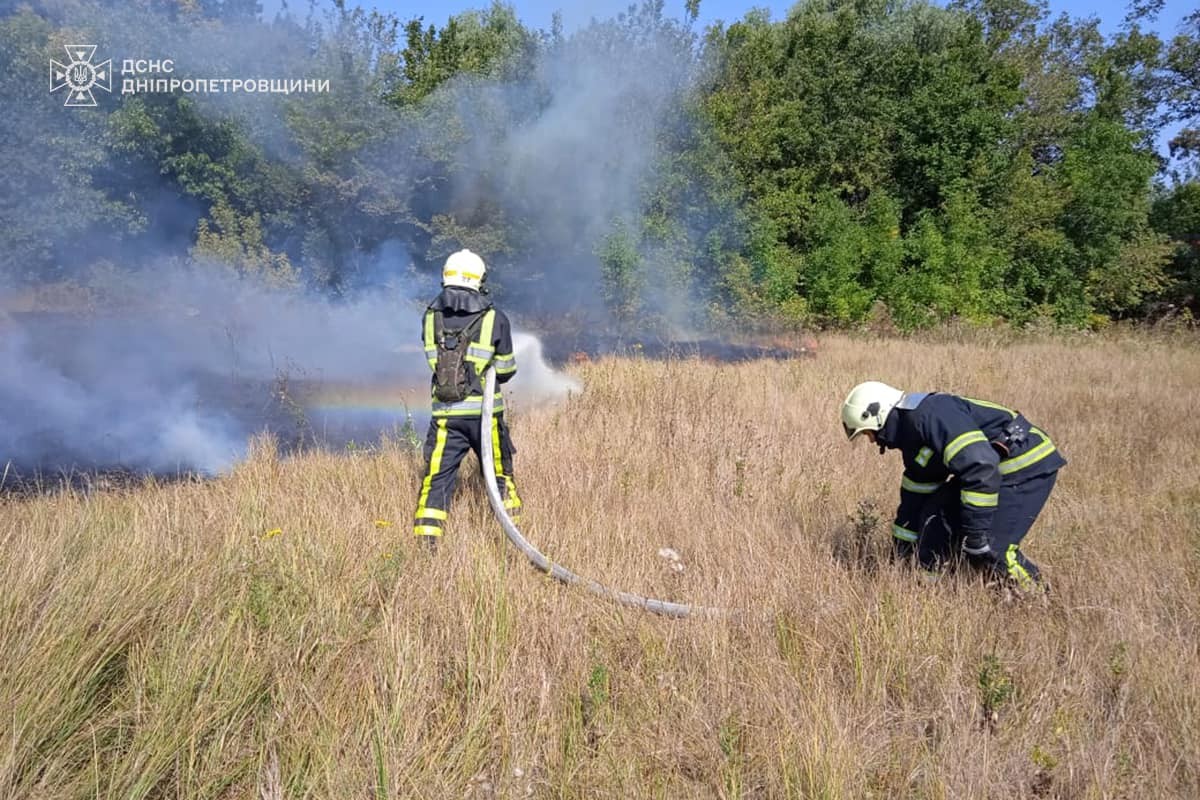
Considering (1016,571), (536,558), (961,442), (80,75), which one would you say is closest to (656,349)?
(536,558)

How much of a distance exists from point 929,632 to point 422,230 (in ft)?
45.8

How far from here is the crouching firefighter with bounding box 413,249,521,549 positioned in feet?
15.2

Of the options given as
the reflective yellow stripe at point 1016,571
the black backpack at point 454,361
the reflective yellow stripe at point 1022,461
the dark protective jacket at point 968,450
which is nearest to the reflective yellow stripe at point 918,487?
the dark protective jacket at point 968,450

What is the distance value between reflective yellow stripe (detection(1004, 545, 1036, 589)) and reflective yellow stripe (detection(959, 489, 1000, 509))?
40 centimetres

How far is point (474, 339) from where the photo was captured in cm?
471

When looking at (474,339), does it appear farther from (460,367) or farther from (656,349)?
(656,349)

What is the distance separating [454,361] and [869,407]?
242cm

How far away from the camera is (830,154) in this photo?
68.8ft

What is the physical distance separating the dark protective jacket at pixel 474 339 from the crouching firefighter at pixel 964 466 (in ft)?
7.14

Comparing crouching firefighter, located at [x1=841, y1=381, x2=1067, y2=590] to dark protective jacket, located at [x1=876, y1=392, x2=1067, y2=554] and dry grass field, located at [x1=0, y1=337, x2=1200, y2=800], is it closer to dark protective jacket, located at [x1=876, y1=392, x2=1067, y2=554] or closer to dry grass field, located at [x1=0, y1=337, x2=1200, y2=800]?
dark protective jacket, located at [x1=876, y1=392, x2=1067, y2=554]

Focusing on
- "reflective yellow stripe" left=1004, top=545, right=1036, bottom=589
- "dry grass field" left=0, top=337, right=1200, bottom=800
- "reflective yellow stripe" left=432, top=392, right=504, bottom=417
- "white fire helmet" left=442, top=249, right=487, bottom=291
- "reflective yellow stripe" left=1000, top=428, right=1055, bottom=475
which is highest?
"white fire helmet" left=442, top=249, right=487, bottom=291

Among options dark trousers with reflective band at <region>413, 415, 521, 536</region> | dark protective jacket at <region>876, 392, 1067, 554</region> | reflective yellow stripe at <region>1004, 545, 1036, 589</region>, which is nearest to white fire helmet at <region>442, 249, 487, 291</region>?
dark trousers with reflective band at <region>413, 415, 521, 536</region>

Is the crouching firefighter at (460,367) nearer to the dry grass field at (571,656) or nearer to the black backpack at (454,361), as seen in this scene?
the black backpack at (454,361)

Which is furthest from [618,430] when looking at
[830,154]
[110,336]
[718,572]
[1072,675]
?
[830,154]
